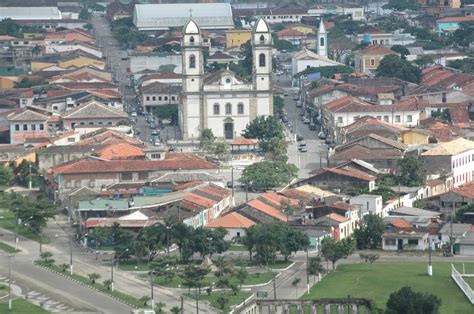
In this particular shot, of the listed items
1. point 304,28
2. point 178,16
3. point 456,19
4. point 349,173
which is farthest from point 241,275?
point 178,16

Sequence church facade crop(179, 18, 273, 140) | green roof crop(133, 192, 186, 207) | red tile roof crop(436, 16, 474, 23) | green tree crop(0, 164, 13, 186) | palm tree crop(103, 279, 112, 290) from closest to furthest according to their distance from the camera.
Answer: palm tree crop(103, 279, 112, 290) < green roof crop(133, 192, 186, 207) < green tree crop(0, 164, 13, 186) < church facade crop(179, 18, 273, 140) < red tile roof crop(436, 16, 474, 23)

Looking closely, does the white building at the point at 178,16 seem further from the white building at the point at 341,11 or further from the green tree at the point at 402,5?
the green tree at the point at 402,5

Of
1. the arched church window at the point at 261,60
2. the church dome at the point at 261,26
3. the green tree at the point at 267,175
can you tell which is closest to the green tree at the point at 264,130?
the arched church window at the point at 261,60

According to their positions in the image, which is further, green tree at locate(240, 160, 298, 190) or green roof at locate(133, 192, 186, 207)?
green tree at locate(240, 160, 298, 190)

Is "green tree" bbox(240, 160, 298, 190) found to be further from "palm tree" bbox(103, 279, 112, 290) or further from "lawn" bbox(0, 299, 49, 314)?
"lawn" bbox(0, 299, 49, 314)

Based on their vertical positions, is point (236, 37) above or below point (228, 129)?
below

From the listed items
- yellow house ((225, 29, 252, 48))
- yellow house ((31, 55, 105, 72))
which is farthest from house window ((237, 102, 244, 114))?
yellow house ((225, 29, 252, 48))

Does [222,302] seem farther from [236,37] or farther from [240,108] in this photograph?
[236,37]
